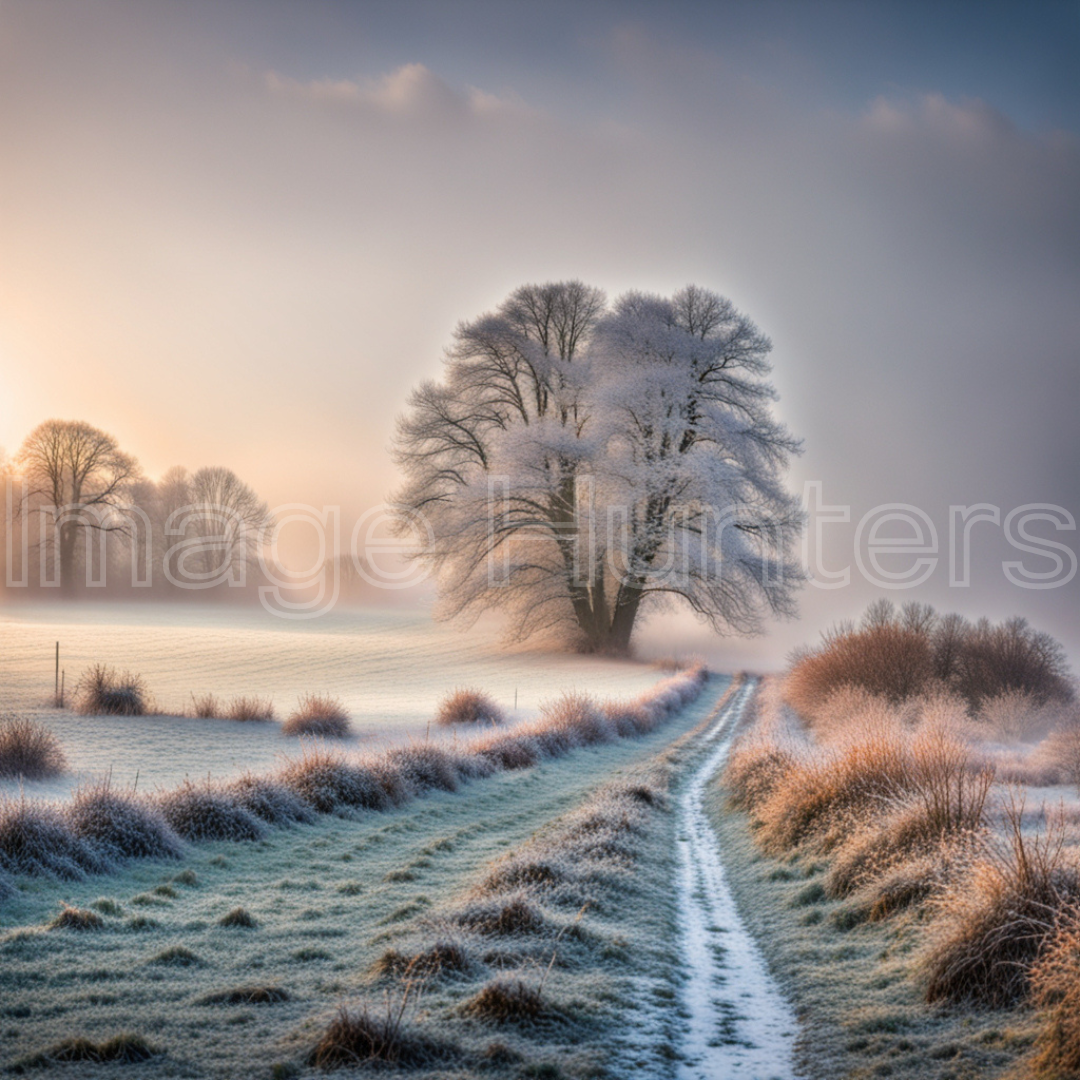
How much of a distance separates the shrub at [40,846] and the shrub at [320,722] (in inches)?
428

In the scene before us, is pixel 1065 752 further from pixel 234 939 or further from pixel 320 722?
pixel 234 939

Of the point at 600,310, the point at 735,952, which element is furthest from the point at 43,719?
the point at 600,310

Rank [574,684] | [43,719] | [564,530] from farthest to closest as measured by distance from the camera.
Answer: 1. [564,530]
2. [574,684]
3. [43,719]

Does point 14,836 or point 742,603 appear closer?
point 14,836

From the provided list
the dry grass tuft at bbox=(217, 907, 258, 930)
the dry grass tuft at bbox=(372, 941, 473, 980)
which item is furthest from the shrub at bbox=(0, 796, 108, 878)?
the dry grass tuft at bbox=(372, 941, 473, 980)

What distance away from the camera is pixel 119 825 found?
377 inches

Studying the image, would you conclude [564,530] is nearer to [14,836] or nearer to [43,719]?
[43,719]

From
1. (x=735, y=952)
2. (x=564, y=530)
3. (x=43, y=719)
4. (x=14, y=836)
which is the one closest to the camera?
(x=735, y=952)

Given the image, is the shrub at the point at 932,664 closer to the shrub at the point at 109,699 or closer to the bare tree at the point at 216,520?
the shrub at the point at 109,699

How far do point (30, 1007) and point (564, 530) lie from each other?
31.4m

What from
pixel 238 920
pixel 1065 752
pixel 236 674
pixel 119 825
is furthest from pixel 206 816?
pixel 236 674

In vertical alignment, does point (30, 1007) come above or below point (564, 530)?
below

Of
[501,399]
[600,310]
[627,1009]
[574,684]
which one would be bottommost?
[574,684]

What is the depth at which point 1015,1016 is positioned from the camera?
511cm
